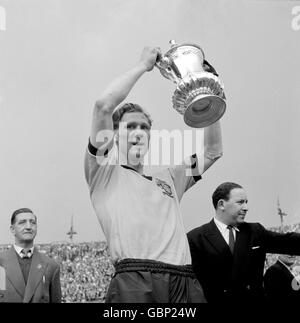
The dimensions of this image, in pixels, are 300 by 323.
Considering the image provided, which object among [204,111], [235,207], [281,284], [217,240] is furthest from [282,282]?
[204,111]

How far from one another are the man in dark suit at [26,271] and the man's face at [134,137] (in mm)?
854

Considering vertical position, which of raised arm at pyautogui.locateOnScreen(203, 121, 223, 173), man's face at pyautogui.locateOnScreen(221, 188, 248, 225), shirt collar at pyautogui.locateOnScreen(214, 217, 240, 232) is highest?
raised arm at pyautogui.locateOnScreen(203, 121, 223, 173)

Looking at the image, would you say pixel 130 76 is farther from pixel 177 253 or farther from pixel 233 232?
pixel 233 232

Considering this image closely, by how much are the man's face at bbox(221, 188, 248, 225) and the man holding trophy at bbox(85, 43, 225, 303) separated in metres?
0.74

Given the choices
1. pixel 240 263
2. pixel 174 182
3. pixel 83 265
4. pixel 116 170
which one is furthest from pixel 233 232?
pixel 83 265

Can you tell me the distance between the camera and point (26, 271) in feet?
7.59

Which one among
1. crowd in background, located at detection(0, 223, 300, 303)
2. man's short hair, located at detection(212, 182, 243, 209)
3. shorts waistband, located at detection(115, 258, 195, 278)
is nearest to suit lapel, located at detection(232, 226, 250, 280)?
man's short hair, located at detection(212, 182, 243, 209)

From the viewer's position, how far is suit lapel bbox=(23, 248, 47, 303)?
2.24 meters

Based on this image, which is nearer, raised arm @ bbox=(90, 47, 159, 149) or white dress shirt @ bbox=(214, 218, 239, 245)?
raised arm @ bbox=(90, 47, 159, 149)

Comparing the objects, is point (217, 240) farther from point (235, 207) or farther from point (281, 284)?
point (281, 284)

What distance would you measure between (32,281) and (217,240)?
73 centimetres

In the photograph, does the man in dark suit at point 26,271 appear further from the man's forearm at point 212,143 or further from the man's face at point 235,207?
the man's forearm at point 212,143

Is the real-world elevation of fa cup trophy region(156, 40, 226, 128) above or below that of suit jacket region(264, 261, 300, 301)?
above

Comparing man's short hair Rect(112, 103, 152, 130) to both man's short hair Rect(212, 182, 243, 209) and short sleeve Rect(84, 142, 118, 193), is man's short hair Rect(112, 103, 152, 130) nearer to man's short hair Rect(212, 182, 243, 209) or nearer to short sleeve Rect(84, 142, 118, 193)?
short sleeve Rect(84, 142, 118, 193)
